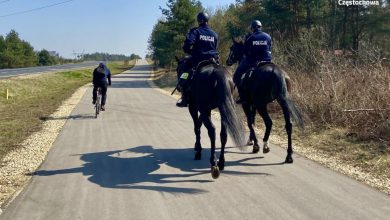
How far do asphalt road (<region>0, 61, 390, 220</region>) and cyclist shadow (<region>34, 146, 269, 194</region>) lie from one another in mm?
16

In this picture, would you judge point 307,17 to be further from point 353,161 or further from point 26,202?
point 26,202

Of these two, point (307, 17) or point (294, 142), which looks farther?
point (307, 17)

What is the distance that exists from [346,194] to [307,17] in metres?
28.1

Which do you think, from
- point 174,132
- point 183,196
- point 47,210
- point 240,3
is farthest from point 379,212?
point 240,3

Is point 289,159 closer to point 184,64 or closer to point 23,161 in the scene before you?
point 184,64

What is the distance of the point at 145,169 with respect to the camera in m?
7.14

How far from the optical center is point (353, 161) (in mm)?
7457

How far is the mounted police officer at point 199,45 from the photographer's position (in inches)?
294

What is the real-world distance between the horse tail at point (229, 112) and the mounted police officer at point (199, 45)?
37.4 inches

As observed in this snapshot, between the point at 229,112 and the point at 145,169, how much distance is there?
6.26 feet

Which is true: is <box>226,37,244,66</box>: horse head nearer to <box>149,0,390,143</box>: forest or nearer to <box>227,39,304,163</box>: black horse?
<box>227,39,304,163</box>: black horse


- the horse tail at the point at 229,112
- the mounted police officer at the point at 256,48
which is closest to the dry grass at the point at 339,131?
the mounted police officer at the point at 256,48

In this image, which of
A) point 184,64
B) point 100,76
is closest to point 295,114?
point 184,64

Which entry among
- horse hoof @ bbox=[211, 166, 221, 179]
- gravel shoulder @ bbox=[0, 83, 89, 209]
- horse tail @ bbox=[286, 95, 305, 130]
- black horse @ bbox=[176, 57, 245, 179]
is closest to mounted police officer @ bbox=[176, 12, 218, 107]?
black horse @ bbox=[176, 57, 245, 179]
